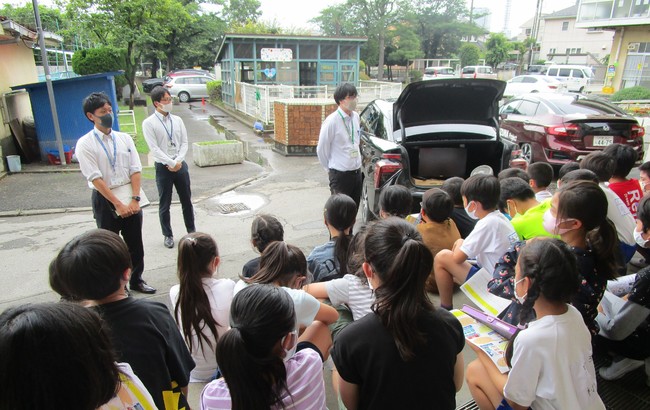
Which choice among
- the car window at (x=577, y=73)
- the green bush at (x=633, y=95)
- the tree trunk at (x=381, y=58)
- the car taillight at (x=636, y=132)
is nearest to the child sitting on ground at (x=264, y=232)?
the car taillight at (x=636, y=132)

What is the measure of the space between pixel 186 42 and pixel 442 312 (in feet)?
119

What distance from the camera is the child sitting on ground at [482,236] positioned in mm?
2973

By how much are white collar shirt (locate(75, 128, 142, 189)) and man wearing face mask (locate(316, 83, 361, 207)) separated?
82.4 inches

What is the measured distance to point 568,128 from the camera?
7.36 metres

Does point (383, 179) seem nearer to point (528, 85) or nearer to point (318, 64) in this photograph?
point (318, 64)

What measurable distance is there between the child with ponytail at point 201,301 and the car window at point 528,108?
8237 millimetres

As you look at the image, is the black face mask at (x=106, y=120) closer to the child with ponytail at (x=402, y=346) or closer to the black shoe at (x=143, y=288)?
the black shoe at (x=143, y=288)

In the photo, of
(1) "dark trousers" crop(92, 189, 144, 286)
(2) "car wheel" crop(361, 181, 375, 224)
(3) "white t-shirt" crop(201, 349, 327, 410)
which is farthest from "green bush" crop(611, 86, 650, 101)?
(3) "white t-shirt" crop(201, 349, 327, 410)

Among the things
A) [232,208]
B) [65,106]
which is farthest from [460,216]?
[65,106]

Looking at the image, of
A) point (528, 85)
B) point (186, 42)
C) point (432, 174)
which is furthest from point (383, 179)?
point (186, 42)

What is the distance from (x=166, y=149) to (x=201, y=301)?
3.05 metres

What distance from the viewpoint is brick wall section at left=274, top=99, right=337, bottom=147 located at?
9.72 m

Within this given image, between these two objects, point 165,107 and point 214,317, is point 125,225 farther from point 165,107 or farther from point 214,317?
point 214,317

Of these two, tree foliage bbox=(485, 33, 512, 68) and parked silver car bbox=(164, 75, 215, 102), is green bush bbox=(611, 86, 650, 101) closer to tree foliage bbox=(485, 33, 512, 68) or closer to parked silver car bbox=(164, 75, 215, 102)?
parked silver car bbox=(164, 75, 215, 102)
